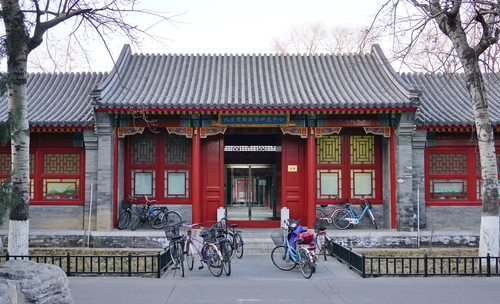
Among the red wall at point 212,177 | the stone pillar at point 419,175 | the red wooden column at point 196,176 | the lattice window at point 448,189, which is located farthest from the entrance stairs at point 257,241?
the lattice window at point 448,189

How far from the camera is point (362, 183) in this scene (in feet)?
55.7

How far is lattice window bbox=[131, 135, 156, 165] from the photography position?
16.9m

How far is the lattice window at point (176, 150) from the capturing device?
1692 centimetres

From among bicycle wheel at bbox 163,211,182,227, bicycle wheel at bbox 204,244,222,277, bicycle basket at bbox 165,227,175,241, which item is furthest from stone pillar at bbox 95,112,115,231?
bicycle wheel at bbox 204,244,222,277

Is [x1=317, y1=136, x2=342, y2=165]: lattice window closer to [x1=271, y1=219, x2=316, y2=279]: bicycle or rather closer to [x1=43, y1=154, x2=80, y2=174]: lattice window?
[x1=271, y1=219, x2=316, y2=279]: bicycle

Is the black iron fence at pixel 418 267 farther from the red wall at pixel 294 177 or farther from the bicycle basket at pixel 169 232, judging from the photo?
the red wall at pixel 294 177

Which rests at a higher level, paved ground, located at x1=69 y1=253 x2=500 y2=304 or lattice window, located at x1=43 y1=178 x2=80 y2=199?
lattice window, located at x1=43 y1=178 x2=80 y2=199

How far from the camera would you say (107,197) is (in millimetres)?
15500

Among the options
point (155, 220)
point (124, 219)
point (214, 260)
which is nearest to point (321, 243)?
point (214, 260)

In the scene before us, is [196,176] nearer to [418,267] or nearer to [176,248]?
[176,248]

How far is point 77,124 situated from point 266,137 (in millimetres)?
6056

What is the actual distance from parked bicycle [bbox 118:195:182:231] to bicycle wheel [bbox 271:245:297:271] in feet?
16.5

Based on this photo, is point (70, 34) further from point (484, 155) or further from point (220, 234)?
point (484, 155)

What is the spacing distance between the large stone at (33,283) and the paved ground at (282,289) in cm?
157
